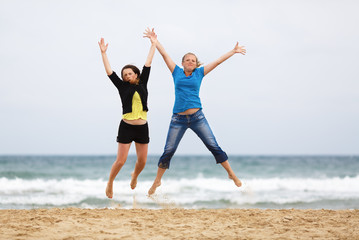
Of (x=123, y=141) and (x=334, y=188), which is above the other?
(x=123, y=141)

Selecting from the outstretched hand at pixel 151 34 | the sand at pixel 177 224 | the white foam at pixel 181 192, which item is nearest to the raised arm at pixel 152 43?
the outstretched hand at pixel 151 34

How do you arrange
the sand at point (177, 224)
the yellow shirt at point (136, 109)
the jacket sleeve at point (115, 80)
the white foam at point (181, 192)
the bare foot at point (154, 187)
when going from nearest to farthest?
the sand at point (177, 224), the yellow shirt at point (136, 109), the jacket sleeve at point (115, 80), the bare foot at point (154, 187), the white foam at point (181, 192)

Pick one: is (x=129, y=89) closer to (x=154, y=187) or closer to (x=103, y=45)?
(x=103, y=45)

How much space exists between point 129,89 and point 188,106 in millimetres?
937

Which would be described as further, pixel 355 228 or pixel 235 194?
pixel 235 194

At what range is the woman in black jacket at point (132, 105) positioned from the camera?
5844 mm

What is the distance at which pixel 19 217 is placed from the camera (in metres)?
5.67

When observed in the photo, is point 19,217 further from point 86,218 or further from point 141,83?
point 141,83

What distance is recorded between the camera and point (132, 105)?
584 cm

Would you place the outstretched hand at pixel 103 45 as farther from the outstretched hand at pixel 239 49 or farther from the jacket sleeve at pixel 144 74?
the outstretched hand at pixel 239 49

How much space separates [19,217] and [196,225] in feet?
8.52

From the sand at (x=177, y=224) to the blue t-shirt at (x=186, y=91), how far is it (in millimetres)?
1678

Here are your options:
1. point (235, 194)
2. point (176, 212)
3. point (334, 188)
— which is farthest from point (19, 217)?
point (334, 188)

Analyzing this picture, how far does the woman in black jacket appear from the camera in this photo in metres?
5.84
